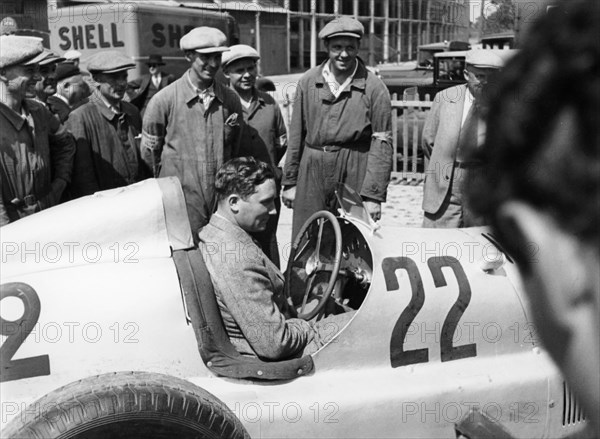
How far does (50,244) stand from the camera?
9.04 feet

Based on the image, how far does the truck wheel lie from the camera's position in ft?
7.43

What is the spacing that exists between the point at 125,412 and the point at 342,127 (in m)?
3.02

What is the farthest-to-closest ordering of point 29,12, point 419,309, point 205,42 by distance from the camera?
1. point 29,12
2. point 205,42
3. point 419,309

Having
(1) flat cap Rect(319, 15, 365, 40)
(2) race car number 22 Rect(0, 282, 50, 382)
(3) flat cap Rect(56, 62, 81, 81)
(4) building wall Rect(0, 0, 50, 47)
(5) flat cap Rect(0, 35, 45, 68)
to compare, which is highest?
(4) building wall Rect(0, 0, 50, 47)

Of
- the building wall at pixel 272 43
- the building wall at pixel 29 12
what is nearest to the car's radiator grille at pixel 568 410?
the building wall at pixel 29 12

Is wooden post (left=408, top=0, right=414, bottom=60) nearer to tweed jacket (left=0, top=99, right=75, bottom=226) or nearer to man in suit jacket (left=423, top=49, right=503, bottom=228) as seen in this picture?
man in suit jacket (left=423, top=49, right=503, bottom=228)

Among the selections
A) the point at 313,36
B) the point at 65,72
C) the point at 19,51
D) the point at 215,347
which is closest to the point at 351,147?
the point at 19,51

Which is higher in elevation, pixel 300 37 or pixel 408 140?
pixel 300 37

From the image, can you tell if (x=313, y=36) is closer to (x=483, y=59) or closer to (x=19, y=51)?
(x=483, y=59)

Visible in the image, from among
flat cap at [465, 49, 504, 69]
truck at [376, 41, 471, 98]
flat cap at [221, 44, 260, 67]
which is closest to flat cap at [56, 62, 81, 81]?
flat cap at [221, 44, 260, 67]

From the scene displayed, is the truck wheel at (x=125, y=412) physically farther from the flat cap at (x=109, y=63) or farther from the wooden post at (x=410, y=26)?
the wooden post at (x=410, y=26)

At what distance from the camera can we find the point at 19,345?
250cm

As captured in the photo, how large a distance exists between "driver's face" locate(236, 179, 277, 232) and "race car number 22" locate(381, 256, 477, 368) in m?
0.54

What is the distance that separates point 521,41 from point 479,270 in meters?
2.51
